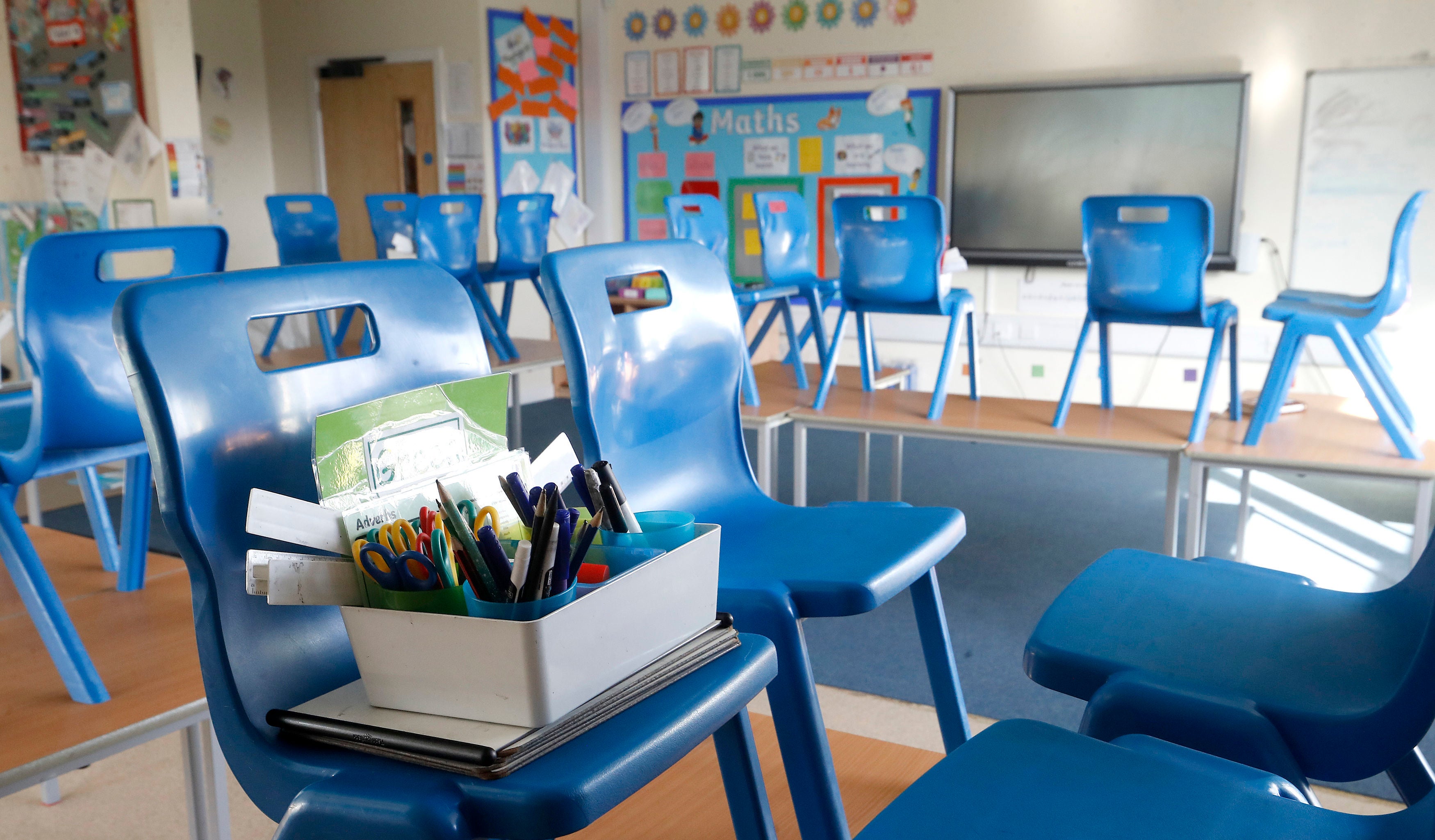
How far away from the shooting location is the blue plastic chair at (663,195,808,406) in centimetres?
373

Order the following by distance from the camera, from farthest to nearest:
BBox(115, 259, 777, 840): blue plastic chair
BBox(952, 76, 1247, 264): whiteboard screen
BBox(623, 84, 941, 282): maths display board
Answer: BBox(623, 84, 941, 282): maths display board → BBox(952, 76, 1247, 264): whiteboard screen → BBox(115, 259, 777, 840): blue plastic chair

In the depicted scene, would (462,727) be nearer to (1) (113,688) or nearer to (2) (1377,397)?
(1) (113,688)

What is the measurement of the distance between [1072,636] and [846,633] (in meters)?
1.89

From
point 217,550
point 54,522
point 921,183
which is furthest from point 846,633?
point 921,183

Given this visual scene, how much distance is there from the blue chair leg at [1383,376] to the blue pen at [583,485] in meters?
2.56

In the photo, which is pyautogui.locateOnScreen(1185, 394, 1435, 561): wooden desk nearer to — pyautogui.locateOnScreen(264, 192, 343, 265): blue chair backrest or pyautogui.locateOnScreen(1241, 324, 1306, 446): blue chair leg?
pyautogui.locateOnScreen(1241, 324, 1306, 446): blue chair leg

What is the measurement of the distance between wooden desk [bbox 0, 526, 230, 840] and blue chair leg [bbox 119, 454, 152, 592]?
0.02m

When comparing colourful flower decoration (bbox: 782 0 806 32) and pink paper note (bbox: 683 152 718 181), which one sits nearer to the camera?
colourful flower decoration (bbox: 782 0 806 32)

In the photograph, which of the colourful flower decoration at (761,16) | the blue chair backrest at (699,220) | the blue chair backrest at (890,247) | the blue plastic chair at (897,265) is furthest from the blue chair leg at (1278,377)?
the colourful flower decoration at (761,16)

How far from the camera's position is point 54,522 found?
3996 millimetres

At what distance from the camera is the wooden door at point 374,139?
264 inches

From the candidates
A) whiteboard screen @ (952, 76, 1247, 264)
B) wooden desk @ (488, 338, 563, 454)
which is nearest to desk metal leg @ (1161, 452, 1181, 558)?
wooden desk @ (488, 338, 563, 454)

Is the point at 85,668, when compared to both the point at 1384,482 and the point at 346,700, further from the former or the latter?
the point at 1384,482

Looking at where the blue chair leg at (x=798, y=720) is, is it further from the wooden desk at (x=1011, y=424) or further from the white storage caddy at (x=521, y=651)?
the wooden desk at (x=1011, y=424)
